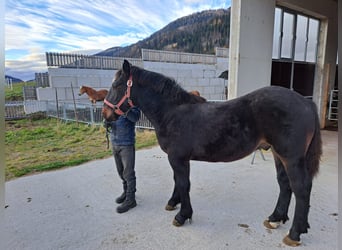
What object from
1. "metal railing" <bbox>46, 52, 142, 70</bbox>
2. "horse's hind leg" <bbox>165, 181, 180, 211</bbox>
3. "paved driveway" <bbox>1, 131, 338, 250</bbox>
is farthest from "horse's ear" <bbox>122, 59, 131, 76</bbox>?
"metal railing" <bbox>46, 52, 142, 70</bbox>

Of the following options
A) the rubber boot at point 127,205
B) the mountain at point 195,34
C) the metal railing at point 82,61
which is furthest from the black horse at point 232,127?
the mountain at point 195,34

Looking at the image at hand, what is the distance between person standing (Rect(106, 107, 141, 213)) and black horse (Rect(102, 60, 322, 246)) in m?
0.17

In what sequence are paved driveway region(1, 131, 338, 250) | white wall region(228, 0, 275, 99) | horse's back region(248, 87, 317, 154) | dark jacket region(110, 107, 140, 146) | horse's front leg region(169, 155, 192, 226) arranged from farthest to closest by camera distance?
white wall region(228, 0, 275, 99), dark jacket region(110, 107, 140, 146), horse's front leg region(169, 155, 192, 226), paved driveway region(1, 131, 338, 250), horse's back region(248, 87, 317, 154)

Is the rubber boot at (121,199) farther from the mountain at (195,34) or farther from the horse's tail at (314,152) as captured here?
the mountain at (195,34)

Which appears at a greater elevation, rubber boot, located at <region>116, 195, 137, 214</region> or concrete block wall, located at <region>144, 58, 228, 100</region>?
concrete block wall, located at <region>144, 58, 228, 100</region>

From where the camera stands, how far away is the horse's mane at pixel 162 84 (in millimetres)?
1854

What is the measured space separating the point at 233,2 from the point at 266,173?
2.70 metres

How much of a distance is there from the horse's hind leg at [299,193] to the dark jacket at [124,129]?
4.34 ft

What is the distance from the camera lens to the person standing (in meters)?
2.06

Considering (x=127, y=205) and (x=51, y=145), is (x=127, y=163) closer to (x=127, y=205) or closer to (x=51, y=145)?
(x=127, y=205)

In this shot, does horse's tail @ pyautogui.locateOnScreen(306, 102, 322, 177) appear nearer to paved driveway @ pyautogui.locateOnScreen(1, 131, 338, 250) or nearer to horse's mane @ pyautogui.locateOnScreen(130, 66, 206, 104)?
paved driveway @ pyautogui.locateOnScreen(1, 131, 338, 250)

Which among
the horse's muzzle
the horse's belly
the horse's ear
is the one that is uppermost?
the horse's ear

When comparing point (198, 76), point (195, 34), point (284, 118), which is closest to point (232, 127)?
point (284, 118)

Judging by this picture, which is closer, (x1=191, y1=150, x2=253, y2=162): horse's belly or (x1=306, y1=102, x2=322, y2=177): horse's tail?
(x1=306, y1=102, x2=322, y2=177): horse's tail
